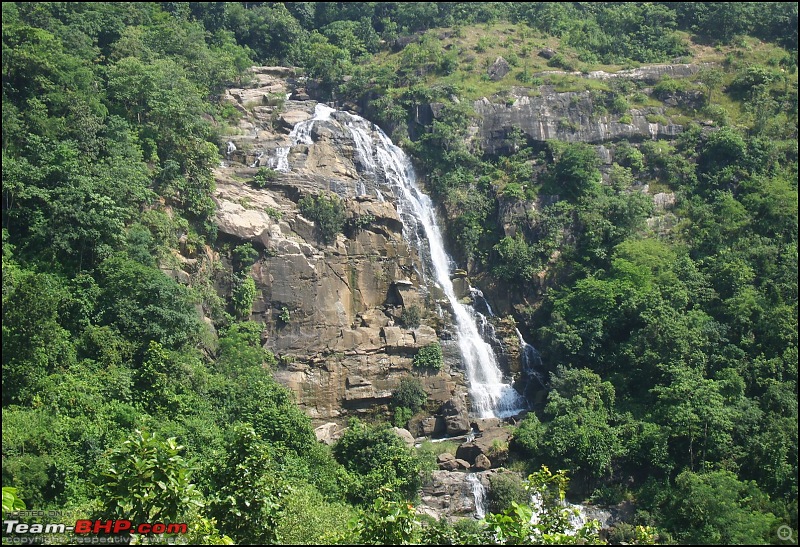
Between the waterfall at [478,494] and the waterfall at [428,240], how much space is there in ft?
18.3

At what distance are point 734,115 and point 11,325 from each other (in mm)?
41205

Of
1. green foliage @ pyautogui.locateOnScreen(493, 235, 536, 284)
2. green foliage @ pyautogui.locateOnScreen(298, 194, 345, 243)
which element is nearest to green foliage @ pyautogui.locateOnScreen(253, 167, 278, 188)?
green foliage @ pyautogui.locateOnScreen(298, 194, 345, 243)

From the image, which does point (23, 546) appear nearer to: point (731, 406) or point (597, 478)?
point (597, 478)

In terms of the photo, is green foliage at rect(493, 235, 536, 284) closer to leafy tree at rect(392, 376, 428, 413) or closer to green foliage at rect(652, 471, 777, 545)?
leafy tree at rect(392, 376, 428, 413)

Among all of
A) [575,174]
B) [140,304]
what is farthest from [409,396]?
[575,174]

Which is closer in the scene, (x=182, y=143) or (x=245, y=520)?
(x=245, y=520)

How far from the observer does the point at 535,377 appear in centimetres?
3628

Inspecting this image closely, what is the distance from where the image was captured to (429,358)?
34.2 m

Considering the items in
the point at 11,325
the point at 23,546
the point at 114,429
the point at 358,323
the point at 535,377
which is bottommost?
the point at 535,377

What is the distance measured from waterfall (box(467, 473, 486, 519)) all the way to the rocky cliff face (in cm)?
555

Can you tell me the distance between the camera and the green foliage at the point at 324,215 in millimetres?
35906

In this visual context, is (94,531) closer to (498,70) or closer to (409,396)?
(409,396)

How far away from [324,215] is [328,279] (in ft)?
10.8

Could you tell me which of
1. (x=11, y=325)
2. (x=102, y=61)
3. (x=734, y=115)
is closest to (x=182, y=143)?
(x=102, y=61)
